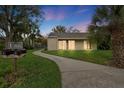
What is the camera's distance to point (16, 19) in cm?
2706

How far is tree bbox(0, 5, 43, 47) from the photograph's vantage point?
25.3m

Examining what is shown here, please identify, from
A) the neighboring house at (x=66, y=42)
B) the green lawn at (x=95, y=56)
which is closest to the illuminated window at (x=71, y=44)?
the neighboring house at (x=66, y=42)

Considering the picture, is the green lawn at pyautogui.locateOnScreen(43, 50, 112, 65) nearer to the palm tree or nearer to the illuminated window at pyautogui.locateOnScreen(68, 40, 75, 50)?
the palm tree

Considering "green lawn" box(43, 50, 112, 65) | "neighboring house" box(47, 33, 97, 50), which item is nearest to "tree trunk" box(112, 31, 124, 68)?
"green lawn" box(43, 50, 112, 65)

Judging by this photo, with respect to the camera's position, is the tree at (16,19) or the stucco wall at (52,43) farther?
the stucco wall at (52,43)

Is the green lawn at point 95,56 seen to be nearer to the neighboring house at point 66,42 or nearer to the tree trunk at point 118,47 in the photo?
the tree trunk at point 118,47

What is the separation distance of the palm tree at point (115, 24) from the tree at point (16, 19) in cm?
1299

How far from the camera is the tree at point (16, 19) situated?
25.3m

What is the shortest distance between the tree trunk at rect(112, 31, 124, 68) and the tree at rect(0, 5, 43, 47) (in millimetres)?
14150

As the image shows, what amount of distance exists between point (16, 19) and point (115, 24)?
17.2 m

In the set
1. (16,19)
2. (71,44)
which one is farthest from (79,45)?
(16,19)
